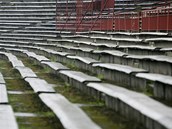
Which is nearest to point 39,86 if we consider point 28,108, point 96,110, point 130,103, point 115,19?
point 28,108

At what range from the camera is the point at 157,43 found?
7031 mm

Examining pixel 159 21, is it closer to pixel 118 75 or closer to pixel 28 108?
pixel 118 75

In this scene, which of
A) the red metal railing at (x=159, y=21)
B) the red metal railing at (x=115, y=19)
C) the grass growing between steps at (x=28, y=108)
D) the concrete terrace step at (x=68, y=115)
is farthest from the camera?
the red metal railing at (x=115, y=19)

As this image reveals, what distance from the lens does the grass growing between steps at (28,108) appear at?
4.37 m

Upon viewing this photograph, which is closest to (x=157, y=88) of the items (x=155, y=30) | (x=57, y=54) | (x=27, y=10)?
(x=155, y=30)

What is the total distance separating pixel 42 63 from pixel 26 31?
829 cm

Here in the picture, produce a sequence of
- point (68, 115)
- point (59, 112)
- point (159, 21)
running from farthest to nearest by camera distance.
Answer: point (159, 21) < point (59, 112) < point (68, 115)

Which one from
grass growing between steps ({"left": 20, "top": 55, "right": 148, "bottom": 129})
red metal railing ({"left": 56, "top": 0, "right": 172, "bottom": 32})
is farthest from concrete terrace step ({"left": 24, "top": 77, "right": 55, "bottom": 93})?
red metal railing ({"left": 56, "top": 0, "right": 172, "bottom": 32})

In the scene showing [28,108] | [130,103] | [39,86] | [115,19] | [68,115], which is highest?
[115,19]

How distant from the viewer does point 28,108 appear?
5.20 metres

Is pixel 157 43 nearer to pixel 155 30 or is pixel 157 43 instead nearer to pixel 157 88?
pixel 155 30

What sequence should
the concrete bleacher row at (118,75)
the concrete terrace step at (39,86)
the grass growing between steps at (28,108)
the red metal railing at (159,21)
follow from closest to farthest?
the concrete bleacher row at (118,75)
the grass growing between steps at (28,108)
the concrete terrace step at (39,86)
the red metal railing at (159,21)

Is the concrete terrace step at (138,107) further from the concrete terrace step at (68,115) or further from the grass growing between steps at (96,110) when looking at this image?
the concrete terrace step at (68,115)

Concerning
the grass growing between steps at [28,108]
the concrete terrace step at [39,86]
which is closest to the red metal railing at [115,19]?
the concrete terrace step at [39,86]
